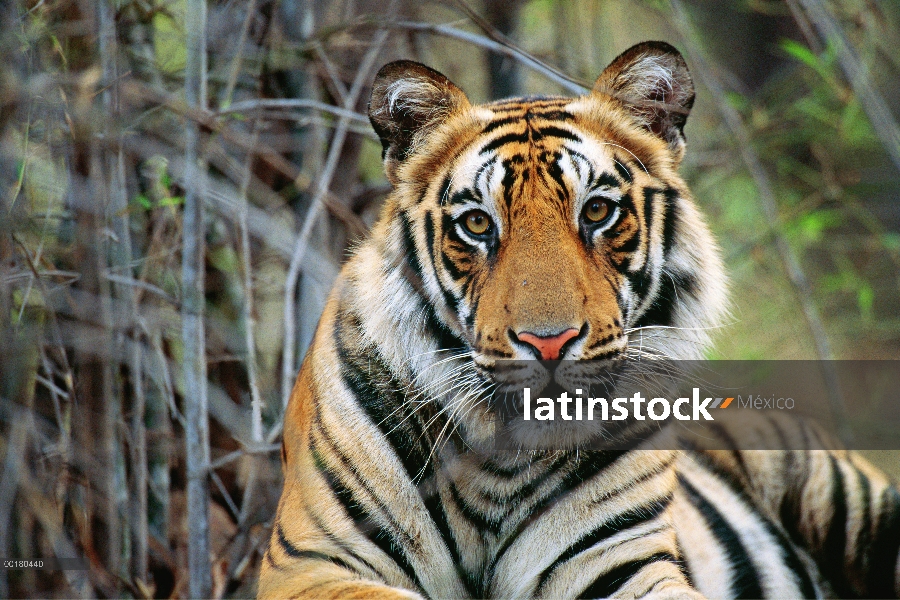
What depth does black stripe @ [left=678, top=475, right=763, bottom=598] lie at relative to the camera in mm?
2818

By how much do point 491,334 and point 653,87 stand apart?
86cm

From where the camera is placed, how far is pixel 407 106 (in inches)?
91.3

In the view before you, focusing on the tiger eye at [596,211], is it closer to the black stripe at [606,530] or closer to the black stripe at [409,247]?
the black stripe at [409,247]

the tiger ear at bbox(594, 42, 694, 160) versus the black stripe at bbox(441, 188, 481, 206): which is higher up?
the tiger ear at bbox(594, 42, 694, 160)

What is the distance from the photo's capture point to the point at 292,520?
7.04 ft

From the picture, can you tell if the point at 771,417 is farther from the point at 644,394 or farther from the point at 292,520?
the point at 292,520

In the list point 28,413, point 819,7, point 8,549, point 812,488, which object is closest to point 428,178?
point 819,7

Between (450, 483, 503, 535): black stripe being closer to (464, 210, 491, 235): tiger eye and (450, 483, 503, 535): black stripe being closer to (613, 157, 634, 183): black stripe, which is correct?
(464, 210, 491, 235): tiger eye

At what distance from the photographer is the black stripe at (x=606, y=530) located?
2152 millimetres

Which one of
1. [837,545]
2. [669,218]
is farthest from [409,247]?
[837,545]

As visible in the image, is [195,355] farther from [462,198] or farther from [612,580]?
[612,580]

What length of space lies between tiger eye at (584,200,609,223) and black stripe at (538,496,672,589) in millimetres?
733

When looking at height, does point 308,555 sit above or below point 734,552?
above

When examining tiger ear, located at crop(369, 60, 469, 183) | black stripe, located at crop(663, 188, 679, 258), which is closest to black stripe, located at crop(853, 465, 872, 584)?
black stripe, located at crop(663, 188, 679, 258)
